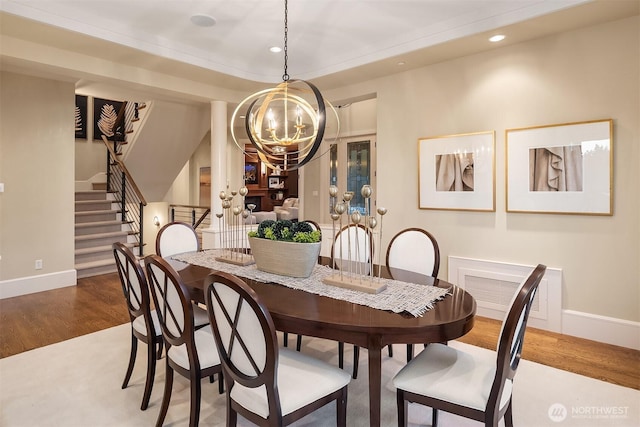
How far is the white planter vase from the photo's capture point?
2231 millimetres

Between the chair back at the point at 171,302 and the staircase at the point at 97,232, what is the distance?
13.4ft

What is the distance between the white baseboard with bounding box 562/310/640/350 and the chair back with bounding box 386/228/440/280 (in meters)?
1.57

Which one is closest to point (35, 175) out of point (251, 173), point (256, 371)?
point (256, 371)

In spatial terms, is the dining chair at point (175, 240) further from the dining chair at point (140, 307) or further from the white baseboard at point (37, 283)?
the white baseboard at point (37, 283)

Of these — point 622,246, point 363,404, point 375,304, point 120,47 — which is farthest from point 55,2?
point 622,246

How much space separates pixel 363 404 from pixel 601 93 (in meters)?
3.09

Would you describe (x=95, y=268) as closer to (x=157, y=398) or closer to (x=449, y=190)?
(x=157, y=398)

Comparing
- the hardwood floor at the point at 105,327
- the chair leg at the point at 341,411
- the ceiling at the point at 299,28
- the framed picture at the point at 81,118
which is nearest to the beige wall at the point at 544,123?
the ceiling at the point at 299,28

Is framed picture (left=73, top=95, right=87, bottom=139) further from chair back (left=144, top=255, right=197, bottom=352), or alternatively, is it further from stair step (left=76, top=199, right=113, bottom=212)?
chair back (left=144, top=255, right=197, bottom=352)

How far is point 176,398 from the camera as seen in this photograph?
2.31m

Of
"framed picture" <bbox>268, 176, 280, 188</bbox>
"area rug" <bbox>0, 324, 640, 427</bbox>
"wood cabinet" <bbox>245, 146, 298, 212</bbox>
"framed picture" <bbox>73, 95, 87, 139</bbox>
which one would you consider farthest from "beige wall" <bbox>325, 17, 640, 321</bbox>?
"framed picture" <bbox>268, 176, 280, 188</bbox>

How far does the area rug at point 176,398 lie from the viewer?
2.10 m

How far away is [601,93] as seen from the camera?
10.2ft

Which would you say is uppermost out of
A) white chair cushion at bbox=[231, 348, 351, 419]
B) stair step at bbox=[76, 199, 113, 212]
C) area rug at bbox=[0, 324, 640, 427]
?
stair step at bbox=[76, 199, 113, 212]
